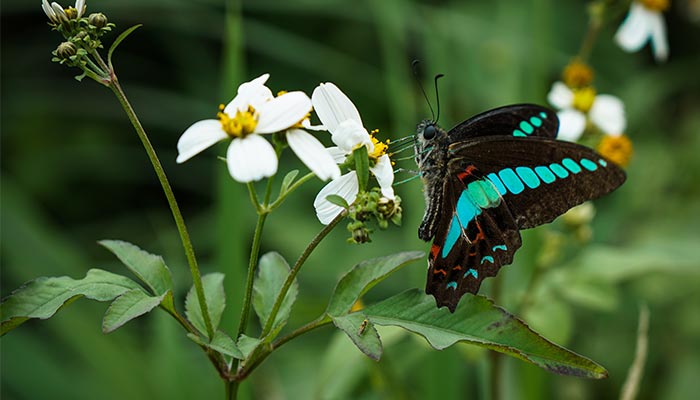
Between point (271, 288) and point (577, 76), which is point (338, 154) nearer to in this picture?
point (271, 288)

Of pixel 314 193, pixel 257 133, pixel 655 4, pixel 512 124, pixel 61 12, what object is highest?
pixel 61 12

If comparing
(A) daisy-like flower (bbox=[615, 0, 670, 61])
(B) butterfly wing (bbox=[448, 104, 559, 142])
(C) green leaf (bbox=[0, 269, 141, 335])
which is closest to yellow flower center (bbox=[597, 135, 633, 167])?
(A) daisy-like flower (bbox=[615, 0, 670, 61])

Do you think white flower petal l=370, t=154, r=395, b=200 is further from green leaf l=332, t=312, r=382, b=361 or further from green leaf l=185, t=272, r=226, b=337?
green leaf l=185, t=272, r=226, b=337

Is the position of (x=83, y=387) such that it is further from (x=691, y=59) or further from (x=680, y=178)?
(x=691, y=59)

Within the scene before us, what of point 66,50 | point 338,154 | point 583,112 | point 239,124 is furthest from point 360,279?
point 583,112

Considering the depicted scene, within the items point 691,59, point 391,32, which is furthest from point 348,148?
point 691,59

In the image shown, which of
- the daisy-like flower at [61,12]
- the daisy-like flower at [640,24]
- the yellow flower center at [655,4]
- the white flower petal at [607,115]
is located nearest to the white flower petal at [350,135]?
the daisy-like flower at [61,12]

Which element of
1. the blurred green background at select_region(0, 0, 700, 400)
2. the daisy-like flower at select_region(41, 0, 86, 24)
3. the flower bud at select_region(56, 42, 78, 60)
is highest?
the daisy-like flower at select_region(41, 0, 86, 24)
